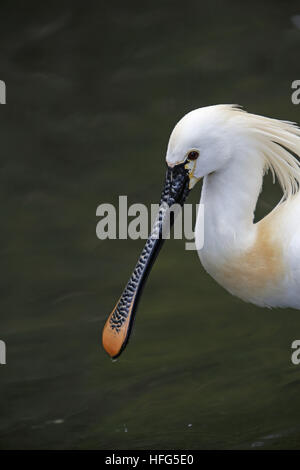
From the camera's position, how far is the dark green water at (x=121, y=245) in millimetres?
4238

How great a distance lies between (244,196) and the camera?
376 centimetres

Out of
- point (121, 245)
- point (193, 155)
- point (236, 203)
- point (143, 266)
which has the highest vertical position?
point (121, 245)

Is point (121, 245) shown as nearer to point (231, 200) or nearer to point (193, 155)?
point (231, 200)

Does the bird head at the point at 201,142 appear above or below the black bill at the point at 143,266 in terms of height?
above

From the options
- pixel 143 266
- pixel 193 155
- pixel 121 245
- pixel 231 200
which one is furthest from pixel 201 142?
pixel 121 245

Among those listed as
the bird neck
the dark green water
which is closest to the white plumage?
the bird neck

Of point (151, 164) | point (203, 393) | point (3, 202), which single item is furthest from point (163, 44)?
point (203, 393)

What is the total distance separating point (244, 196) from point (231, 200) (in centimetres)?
6

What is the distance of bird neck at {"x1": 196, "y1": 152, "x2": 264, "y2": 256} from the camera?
3736mm

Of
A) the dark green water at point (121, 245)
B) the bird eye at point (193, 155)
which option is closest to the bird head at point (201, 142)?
the bird eye at point (193, 155)

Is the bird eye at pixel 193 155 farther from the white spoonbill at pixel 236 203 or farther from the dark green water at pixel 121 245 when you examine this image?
the dark green water at pixel 121 245

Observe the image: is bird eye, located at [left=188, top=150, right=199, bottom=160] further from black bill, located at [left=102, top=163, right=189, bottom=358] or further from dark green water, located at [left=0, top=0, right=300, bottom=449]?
dark green water, located at [left=0, top=0, right=300, bottom=449]

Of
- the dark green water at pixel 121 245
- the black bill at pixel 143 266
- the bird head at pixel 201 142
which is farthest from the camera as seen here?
the dark green water at pixel 121 245
